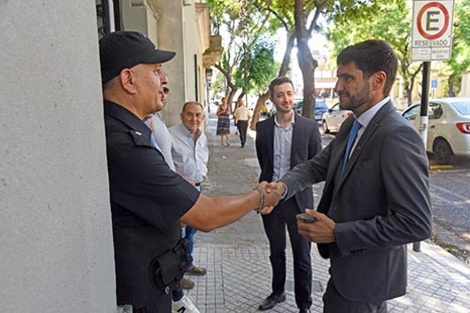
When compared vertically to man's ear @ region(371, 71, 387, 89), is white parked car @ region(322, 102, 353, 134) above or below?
below

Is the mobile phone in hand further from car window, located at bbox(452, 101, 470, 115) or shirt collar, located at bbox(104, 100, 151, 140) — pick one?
car window, located at bbox(452, 101, 470, 115)

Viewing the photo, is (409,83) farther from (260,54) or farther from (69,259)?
(69,259)

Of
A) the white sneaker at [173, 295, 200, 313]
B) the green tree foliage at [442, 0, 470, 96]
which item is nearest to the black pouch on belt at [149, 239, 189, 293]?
the white sneaker at [173, 295, 200, 313]

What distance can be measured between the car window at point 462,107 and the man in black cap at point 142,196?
923 centimetres

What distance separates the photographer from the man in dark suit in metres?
3.30

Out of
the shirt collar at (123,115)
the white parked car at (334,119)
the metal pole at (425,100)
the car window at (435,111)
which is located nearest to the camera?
the shirt collar at (123,115)

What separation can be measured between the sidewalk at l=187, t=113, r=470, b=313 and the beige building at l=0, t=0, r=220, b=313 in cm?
241

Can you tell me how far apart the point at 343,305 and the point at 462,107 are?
9147 millimetres

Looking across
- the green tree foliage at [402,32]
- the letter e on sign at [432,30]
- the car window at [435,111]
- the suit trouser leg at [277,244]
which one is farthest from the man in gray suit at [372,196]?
the green tree foliage at [402,32]

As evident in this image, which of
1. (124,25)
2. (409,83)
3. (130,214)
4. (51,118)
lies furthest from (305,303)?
(409,83)

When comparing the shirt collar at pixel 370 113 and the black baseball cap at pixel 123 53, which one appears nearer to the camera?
the black baseball cap at pixel 123 53

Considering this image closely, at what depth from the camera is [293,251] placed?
11.0 feet

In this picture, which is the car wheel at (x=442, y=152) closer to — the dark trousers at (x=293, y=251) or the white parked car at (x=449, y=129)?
the white parked car at (x=449, y=129)

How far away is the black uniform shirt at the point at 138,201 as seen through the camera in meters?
1.49
